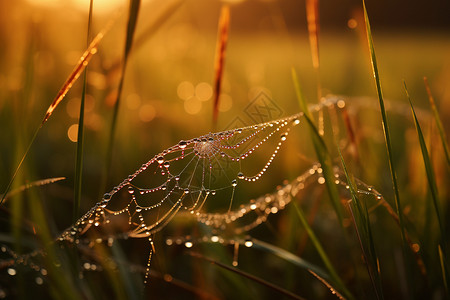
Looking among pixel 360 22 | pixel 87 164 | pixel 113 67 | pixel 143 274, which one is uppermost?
pixel 360 22

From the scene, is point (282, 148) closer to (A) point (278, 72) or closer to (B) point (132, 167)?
(B) point (132, 167)

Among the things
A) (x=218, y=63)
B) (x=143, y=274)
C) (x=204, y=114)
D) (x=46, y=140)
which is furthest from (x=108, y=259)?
(x=204, y=114)

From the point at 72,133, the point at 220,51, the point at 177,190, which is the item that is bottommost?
the point at 177,190

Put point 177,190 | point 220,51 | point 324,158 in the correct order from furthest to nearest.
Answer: point 177,190 < point 220,51 < point 324,158

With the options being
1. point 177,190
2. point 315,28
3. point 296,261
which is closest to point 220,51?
point 315,28

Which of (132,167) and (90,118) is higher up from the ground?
(90,118)

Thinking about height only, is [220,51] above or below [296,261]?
above

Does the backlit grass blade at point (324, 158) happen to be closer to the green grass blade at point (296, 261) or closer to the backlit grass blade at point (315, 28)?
the green grass blade at point (296, 261)

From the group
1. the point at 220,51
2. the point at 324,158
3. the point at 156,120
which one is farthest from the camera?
the point at 156,120

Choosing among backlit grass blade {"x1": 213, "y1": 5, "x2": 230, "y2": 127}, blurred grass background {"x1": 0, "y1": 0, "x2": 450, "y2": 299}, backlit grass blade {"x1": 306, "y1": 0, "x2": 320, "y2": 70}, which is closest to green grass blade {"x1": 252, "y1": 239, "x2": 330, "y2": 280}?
blurred grass background {"x1": 0, "y1": 0, "x2": 450, "y2": 299}

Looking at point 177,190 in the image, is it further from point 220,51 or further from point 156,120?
point 220,51

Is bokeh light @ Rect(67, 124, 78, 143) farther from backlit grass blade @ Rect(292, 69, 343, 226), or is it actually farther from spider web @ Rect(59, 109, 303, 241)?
backlit grass blade @ Rect(292, 69, 343, 226)
